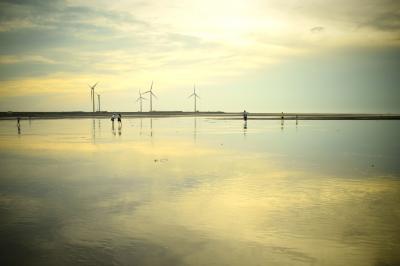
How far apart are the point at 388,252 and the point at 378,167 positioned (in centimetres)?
1431

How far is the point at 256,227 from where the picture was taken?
11.4 metres

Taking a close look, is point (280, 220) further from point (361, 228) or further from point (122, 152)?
point (122, 152)

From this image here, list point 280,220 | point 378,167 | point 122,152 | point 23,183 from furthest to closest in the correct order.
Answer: point 122,152
point 378,167
point 23,183
point 280,220

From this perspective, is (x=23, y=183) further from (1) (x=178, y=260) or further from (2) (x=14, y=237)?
(1) (x=178, y=260)

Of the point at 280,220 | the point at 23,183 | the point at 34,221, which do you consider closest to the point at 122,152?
the point at 23,183

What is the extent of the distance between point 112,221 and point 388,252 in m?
7.84

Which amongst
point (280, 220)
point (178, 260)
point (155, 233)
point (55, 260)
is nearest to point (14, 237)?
point (55, 260)

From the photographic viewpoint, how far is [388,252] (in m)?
9.34

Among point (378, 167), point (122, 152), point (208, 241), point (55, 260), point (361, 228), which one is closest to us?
point (55, 260)

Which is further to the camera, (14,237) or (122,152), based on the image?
(122,152)

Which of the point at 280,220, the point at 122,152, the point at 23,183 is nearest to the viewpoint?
the point at 280,220

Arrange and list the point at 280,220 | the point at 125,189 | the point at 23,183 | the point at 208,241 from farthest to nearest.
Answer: the point at 23,183 → the point at 125,189 → the point at 280,220 → the point at 208,241

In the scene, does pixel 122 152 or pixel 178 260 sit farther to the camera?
pixel 122 152

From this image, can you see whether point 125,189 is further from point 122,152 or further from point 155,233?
point 122,152
